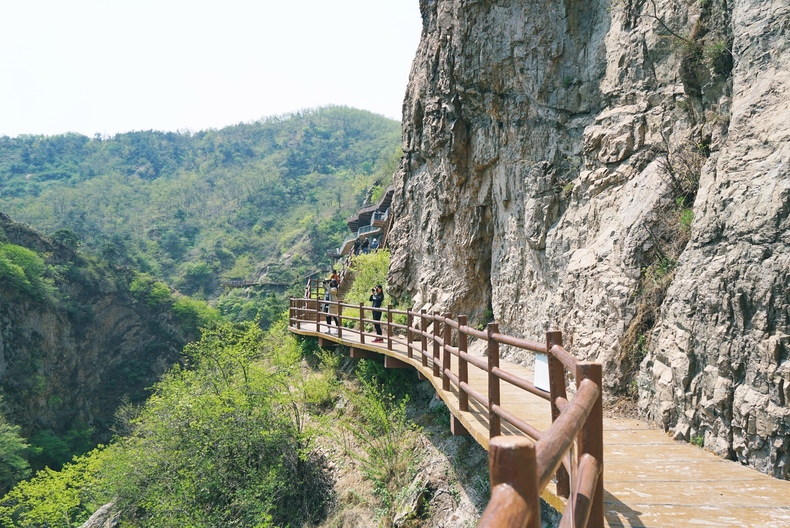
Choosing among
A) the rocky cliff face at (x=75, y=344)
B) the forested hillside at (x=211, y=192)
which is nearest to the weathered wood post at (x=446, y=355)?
the rocky cliff face at (x=75, y=344)

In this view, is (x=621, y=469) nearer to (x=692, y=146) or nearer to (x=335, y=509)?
(x=692, y=146)

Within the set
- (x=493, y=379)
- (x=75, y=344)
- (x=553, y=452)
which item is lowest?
(x=75, y=344)

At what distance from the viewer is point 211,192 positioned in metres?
114

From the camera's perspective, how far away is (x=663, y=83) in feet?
26.5

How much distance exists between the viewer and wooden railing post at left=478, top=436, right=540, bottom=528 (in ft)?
3.89

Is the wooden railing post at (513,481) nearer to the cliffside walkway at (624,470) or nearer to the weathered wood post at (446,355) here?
the cliffside walkway at (624,470)

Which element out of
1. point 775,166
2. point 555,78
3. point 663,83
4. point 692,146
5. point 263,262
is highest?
point 555,78

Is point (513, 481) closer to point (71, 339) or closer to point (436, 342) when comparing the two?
point (436, 342)

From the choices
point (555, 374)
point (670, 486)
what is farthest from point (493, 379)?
point (670, 486)

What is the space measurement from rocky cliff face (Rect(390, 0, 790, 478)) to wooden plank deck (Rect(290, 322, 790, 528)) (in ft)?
1.04

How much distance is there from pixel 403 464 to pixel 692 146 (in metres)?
7.01

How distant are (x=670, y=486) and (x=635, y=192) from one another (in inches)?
196

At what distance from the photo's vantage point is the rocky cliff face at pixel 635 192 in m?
4.77

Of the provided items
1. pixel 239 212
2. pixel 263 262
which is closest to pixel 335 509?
pixel 263 262
